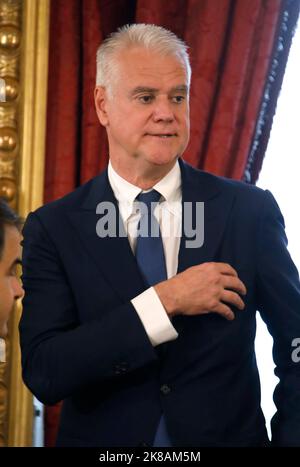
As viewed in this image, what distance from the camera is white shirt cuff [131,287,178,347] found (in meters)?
1.70

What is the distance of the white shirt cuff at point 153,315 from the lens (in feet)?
5.59

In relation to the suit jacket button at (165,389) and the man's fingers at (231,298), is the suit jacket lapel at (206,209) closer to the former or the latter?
the man's fingers at (231,298)

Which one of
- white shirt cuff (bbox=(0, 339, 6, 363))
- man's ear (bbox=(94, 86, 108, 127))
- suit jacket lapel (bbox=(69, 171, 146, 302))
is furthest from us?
white shirt cuff (bbox=(0, 339, 6, 363))

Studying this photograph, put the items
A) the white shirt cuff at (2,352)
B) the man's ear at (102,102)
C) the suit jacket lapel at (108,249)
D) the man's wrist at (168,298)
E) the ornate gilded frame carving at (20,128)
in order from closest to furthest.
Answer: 1. the man's wrist at (168,298)
2. the suit jacket lapel at (108,249)
3. the man's ear at (102,102)
4. the white shirt cuff at (2,352)
5. the ornate gilded frame carving at (20,128)

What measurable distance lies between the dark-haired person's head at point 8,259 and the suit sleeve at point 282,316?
0.53m

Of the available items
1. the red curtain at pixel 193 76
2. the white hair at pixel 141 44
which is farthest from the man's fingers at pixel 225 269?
the red curtain at pixel 193 76

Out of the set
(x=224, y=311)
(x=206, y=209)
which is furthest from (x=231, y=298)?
(x=206, y=209)

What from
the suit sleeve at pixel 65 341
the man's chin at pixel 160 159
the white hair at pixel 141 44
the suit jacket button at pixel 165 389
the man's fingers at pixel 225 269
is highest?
the white hair at pixel 141 44

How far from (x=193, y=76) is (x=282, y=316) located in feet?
3.58

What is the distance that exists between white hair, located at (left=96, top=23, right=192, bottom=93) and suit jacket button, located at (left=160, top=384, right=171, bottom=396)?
0.71 m

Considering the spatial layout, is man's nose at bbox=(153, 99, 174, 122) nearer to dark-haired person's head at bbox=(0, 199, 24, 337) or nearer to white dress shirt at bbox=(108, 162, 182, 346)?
white dress shirt at bbox=(108, 162, 182, 346)

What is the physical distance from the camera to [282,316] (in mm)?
1806

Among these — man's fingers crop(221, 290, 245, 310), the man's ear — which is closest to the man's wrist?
man's fingers crop(221, 290, 245, 310)
